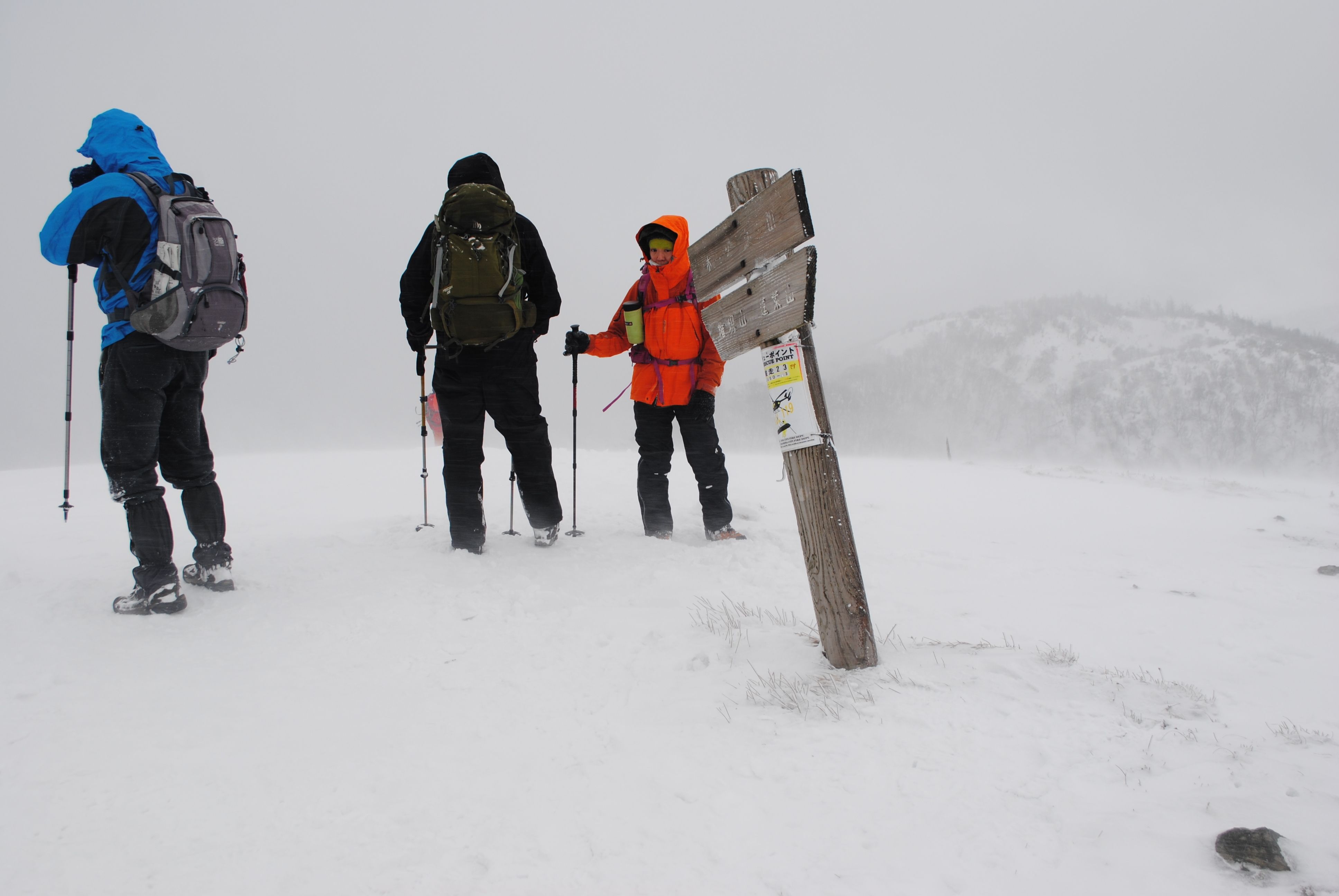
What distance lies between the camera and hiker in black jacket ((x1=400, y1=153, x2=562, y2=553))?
490 cm

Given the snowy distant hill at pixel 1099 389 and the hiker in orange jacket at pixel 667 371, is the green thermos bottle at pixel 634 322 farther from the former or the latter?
the snowy distant hill at pixel 1099 389

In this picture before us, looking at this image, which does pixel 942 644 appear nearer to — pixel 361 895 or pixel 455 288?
pixel 361 895

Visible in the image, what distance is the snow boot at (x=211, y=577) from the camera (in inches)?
160

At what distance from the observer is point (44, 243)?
3.51 meters

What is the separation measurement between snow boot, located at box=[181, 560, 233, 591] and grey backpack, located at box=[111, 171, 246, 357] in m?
1.40

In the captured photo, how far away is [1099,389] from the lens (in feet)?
210

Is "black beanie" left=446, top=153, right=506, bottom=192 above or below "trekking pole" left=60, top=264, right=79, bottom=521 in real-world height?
above

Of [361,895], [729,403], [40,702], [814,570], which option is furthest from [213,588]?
[729,403]

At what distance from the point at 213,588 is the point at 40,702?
4.70ft

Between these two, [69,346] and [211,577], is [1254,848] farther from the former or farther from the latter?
[69,346]

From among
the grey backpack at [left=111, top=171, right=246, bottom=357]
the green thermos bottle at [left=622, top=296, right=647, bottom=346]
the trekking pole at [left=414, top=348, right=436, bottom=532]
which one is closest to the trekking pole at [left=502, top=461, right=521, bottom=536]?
the trekking pole at [left=414, top=348, right=436, bottom=532]

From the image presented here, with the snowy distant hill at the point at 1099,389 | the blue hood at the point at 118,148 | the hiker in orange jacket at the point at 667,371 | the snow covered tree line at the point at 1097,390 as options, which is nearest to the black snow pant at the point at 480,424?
the hiker in orange jacket at the point at 667,371

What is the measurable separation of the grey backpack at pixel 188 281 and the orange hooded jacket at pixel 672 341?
112 inches

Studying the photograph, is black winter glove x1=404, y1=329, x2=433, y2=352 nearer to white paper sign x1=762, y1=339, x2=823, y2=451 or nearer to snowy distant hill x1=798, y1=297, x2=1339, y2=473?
white paper sign x1=762, y1=339, x2=823, y2=451
